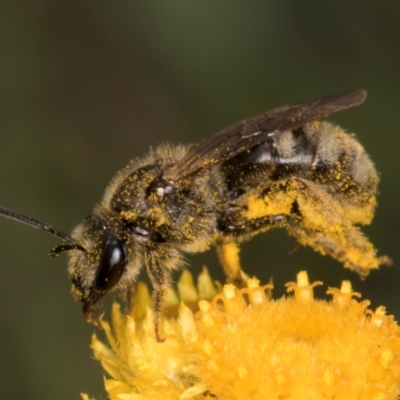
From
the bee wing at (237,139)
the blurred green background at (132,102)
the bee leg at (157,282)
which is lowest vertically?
the bee leg at (157,282)

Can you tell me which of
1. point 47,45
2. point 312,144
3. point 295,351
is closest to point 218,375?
point 295,351

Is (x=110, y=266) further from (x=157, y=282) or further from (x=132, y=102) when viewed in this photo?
(x=132, y=102)

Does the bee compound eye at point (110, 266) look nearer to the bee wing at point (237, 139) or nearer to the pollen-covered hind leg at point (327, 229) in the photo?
the bee wing at point (237, 139)

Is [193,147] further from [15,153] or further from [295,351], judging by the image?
[15,153]

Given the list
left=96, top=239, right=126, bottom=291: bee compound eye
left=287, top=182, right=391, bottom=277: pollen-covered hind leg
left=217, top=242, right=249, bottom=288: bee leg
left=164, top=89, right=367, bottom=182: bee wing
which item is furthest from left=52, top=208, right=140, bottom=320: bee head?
left=287, top=182, right=391, bottom=277: pollen-covered hind leg

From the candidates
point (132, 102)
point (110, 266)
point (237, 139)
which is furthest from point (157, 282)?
point (132, 102)

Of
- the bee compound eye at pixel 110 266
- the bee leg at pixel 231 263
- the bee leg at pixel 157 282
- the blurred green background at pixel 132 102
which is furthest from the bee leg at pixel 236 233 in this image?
the blurred green background at pixel 132 102
